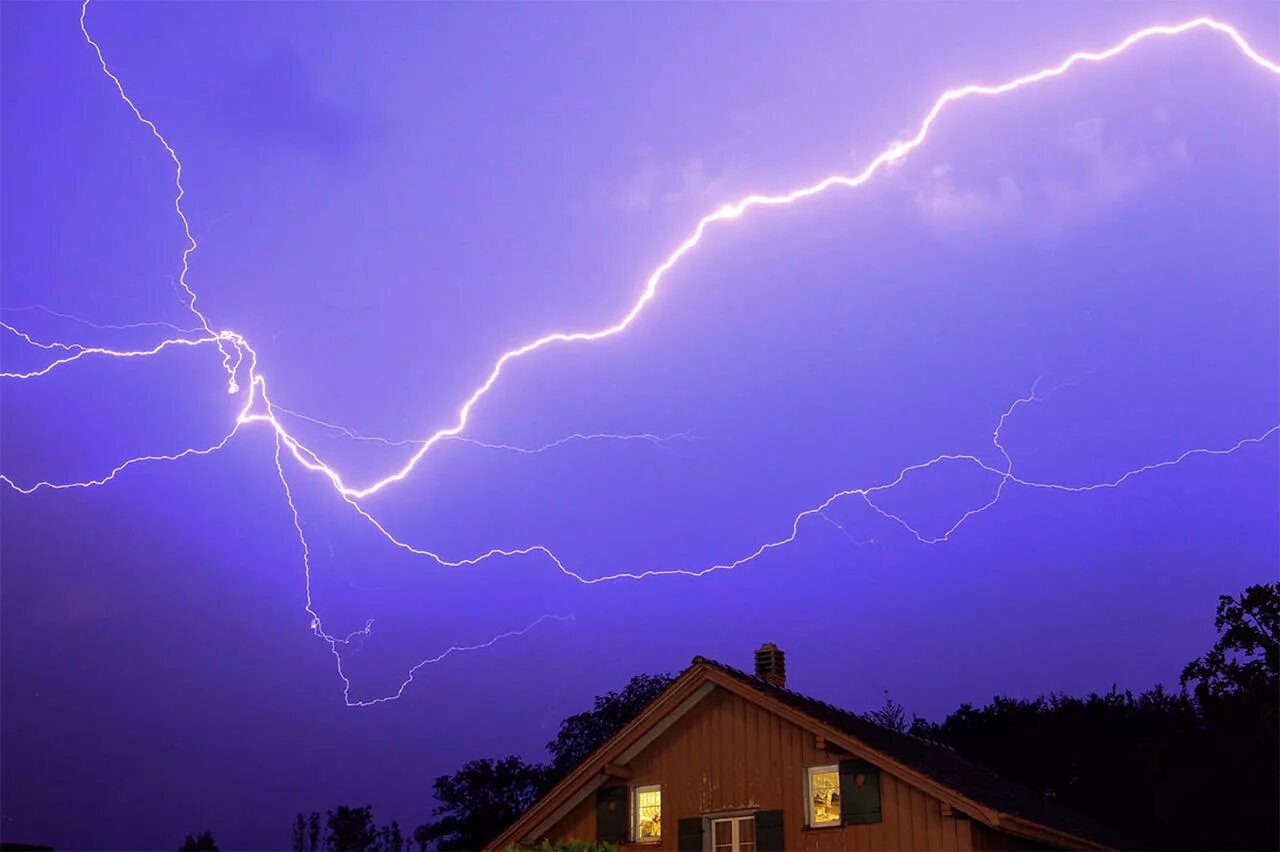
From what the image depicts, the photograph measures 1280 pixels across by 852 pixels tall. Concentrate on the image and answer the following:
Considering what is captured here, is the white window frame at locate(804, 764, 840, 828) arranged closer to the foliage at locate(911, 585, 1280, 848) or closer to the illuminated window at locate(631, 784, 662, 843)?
the illuminated window at locate(631, 784, 662, 843)

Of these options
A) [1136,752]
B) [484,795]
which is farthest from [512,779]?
[1136,752]

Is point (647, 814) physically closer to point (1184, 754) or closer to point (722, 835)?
point (722, 835)

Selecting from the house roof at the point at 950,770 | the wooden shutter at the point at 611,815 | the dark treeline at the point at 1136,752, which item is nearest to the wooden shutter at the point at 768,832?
the house roof at the point at 950,770

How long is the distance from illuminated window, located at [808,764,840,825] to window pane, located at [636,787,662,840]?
2949mm

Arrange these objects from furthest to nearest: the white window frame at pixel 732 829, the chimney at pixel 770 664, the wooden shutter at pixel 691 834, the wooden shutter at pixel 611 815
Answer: the chimney at pixel 770 664 < the wooden shutter at pixel 611 815 < the wooden shutter at pixel 691 834 < the white window frame at pixel 732 829

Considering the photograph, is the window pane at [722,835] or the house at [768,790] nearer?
the house at [768,790]

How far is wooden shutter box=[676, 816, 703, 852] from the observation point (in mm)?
18969

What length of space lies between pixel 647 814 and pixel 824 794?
11.4 ft

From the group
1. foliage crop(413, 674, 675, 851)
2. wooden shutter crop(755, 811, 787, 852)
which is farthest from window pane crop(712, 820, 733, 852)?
foliage crop(413, 674, 675, 851)

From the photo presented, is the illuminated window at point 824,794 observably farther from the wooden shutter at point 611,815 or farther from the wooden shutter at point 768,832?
the wooden shutter at point 611,815

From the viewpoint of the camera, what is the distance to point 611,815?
66.3ft

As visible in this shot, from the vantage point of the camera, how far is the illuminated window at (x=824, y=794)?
18203 mm

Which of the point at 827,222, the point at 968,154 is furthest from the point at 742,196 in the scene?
the point at 827,222

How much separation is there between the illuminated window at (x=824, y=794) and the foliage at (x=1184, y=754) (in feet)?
31.2
